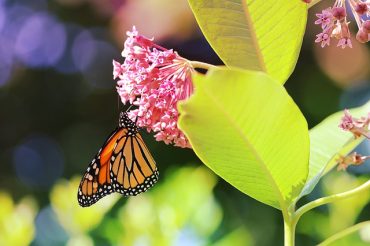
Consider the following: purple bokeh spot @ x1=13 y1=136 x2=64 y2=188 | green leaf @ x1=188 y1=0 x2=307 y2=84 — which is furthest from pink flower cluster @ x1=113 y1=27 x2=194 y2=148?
purple bokeh spot @ x1=13 y1=136 x2=64 y2=188

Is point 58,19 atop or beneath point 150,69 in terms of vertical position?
beneath

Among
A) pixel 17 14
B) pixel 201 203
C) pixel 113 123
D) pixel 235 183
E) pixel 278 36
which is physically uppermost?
pixel 278 36

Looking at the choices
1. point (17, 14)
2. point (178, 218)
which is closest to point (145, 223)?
point (178, 218)

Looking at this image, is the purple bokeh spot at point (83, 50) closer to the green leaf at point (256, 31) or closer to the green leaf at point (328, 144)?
the green leaf at point (328, 144)

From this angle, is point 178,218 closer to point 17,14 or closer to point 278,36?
point 278,36

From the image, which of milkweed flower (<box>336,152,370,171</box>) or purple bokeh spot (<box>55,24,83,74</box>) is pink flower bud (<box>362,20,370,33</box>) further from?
purple bokeh spot (<box>55,24,83,74</box>)

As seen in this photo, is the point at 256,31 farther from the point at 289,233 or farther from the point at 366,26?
the point at 289,233

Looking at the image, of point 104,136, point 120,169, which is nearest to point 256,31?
point 120,169
